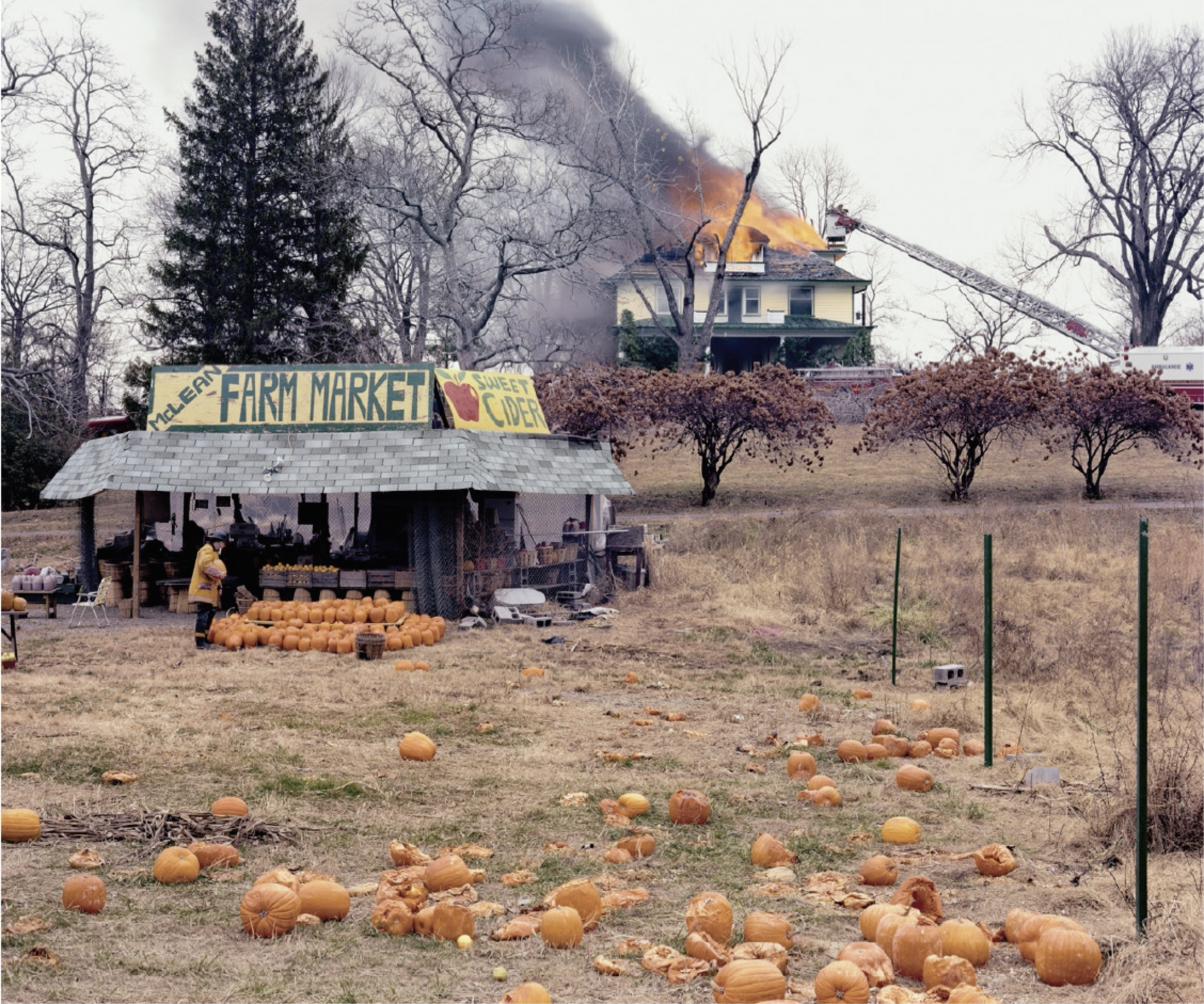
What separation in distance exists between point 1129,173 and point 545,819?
46302 millimetres

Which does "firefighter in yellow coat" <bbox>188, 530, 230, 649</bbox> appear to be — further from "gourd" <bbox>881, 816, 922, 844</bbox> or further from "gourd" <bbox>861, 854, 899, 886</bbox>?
"gourd" <bbox>861, 854, 899, 886</bbox>

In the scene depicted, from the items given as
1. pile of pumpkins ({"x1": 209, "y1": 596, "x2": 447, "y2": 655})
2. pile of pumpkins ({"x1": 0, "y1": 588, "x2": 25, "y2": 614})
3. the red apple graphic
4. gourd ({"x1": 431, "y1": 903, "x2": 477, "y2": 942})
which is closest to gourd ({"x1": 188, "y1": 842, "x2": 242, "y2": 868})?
gourd ({"x1": 431, "y1": 903, "x2": 477, "y2": 942})

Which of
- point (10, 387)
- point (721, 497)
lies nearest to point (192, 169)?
point (10, 387)

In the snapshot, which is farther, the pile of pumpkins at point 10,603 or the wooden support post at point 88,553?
the wooden support post at point 88,553

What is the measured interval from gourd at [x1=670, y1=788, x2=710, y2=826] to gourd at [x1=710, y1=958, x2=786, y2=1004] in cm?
317

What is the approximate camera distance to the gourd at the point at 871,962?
5.38 m

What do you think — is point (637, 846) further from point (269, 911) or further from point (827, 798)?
point (269, 911)

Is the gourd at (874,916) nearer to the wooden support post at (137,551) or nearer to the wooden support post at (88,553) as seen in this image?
the wooden support post at (137,551)

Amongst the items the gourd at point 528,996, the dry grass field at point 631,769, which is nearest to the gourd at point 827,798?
the dry grass field at point 631,769

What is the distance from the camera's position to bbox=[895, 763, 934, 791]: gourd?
9.62m

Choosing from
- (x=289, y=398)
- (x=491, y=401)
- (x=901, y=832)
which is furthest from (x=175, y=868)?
(x=491, y=401)

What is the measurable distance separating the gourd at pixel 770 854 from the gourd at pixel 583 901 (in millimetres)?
1542

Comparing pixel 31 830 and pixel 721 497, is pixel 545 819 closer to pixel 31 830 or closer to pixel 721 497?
pixel 31 830

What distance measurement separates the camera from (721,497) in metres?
34.0
